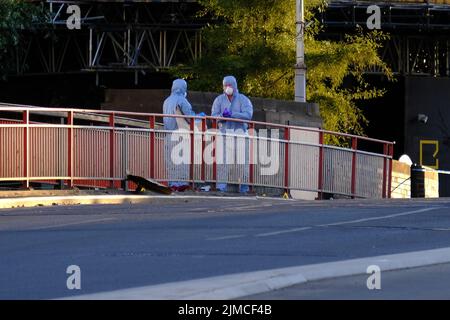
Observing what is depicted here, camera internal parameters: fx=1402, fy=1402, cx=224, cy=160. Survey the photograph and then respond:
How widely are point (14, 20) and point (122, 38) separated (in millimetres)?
8553

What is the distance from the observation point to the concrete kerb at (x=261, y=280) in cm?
970

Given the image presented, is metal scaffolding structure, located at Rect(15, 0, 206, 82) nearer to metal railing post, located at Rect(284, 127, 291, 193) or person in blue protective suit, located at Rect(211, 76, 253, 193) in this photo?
metal railing post, located at Rect(284, 127, 291, 193)

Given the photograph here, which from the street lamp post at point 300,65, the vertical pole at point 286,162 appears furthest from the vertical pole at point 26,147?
the street lamp post at point 300,65

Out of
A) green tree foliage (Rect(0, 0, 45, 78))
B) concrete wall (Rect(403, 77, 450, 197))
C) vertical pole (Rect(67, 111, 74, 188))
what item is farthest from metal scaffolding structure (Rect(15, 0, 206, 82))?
vertical pole (Rect(67, 111, 74, 188))

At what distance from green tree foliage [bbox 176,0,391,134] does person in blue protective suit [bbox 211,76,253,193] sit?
12.5m

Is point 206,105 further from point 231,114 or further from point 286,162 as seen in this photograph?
point 231,114

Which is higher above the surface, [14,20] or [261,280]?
[14,20]

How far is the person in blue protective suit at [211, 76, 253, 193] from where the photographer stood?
25984 millimetres

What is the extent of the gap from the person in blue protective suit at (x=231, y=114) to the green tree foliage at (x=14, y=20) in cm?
1590

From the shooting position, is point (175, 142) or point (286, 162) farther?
point (286, 162)

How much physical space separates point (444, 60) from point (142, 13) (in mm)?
12439

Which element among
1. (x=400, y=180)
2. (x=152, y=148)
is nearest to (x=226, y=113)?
(x=152, y=148)

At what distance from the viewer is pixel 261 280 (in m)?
10.4

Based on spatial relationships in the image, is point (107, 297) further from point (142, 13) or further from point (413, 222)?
point (142, 13)
